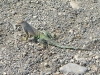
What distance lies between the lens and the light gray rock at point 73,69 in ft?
21.2

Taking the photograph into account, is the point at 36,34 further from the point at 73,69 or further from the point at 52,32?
the point at 73,69

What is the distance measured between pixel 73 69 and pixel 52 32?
1.54 m

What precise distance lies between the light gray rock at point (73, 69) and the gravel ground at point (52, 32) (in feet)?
0.30

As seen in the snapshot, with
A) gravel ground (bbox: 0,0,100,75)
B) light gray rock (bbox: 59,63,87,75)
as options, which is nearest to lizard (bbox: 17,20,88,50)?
gravel ground (bbox: 0,0,100,75)

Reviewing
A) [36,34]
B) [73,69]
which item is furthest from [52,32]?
[73,69]

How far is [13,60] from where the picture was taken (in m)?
6.72

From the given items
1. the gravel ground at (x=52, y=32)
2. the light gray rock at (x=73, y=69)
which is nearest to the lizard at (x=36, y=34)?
the gravel ground at (x=52, y=32)

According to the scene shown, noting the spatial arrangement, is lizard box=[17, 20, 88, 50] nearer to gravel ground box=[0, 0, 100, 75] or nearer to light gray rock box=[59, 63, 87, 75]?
gravel ground box=[0, 0, 100, 75]

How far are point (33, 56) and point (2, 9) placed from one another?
2.25 m

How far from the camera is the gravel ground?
6633 mm

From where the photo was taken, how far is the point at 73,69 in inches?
256

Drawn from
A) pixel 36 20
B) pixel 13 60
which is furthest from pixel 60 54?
pixel 36 20

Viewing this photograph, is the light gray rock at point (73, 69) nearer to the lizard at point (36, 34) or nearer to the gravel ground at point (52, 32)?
the gravel ground at point (52, 32)

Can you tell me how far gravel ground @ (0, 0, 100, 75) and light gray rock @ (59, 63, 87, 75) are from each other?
9cm
